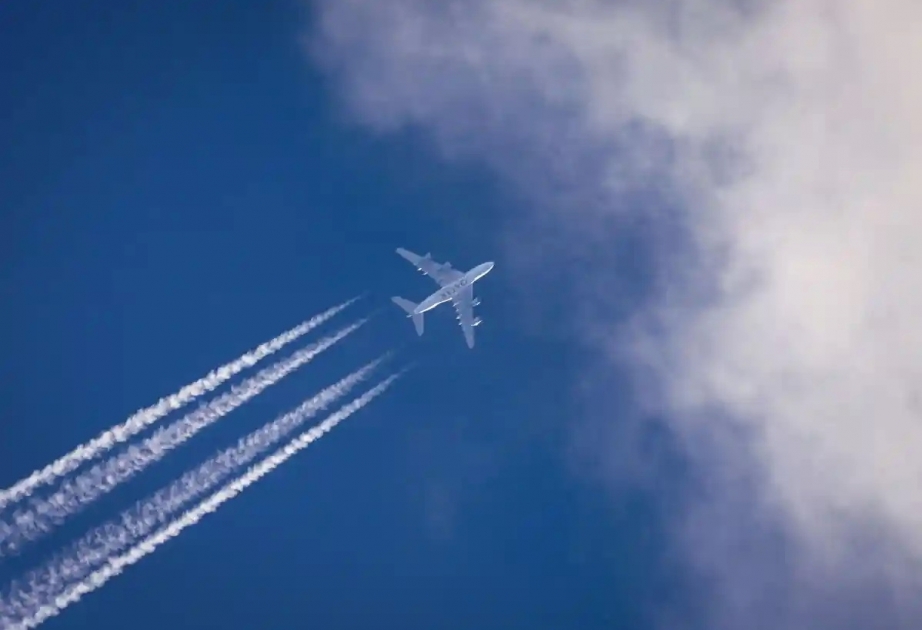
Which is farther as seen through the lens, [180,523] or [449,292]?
[449,292]

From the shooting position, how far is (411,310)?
108250mm

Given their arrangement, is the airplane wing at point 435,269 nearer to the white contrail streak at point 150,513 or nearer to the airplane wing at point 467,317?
the airplane wing at point 467,317

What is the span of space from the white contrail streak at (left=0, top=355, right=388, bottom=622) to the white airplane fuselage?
7.74 metres

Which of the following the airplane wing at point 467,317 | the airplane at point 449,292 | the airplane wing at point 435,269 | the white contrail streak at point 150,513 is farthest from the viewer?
the airplane wing at point 467,317

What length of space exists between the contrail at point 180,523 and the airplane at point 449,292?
8.43 m

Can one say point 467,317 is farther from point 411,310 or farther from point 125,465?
point 125,465

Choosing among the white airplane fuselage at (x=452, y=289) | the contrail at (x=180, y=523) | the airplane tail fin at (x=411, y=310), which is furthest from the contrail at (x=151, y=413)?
the contrail at (x=180, y=523)

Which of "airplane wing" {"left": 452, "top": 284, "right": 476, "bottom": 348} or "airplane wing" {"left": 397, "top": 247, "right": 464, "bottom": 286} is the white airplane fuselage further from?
"airplane wing" {"left": 452, "top": 284, "right": 476, "bottom": 348}

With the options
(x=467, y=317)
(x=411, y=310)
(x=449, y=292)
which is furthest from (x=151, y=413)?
(x=467, y=317)

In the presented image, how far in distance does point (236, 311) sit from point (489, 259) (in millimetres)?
29217

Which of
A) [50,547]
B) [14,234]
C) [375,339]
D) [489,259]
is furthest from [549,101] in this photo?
[50,547]

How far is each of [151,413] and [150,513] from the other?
9502mm

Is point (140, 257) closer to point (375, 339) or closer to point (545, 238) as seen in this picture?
point (375, 339)

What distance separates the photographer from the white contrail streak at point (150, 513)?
277ft
